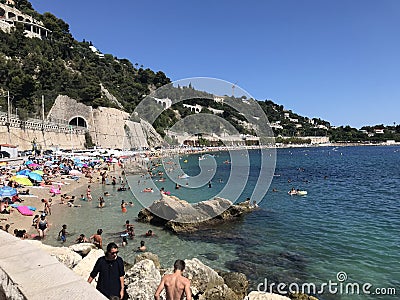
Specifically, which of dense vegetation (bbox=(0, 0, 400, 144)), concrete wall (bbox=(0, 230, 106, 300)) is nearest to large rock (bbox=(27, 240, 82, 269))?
concrete wall (bbox=(0, 230, 106, 300))

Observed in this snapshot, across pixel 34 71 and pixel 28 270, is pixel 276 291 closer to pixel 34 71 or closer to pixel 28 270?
pixel 28 270

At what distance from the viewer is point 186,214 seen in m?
15.6

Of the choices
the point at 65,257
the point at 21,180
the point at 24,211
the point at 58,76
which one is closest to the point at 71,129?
the point at 58,76

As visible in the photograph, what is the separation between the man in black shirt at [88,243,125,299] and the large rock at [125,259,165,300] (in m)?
2.48

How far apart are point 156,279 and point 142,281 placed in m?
0.41

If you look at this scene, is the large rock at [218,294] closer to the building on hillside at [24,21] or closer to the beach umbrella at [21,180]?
the beach umbrella at [21,180]

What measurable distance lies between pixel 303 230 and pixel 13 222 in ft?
49.1

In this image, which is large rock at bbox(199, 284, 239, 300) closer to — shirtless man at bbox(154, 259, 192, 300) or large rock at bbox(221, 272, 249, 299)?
large rock at bbox(221, 272, 249, 299)

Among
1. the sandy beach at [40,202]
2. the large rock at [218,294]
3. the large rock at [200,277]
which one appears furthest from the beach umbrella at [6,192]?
the large rock at [218,294]

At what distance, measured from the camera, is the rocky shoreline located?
6.74 meters

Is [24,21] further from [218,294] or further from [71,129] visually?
[218,294]

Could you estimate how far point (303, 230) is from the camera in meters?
15.9

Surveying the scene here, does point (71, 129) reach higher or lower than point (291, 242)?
higher

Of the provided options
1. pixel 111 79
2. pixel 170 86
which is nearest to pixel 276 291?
pixel 170 86
